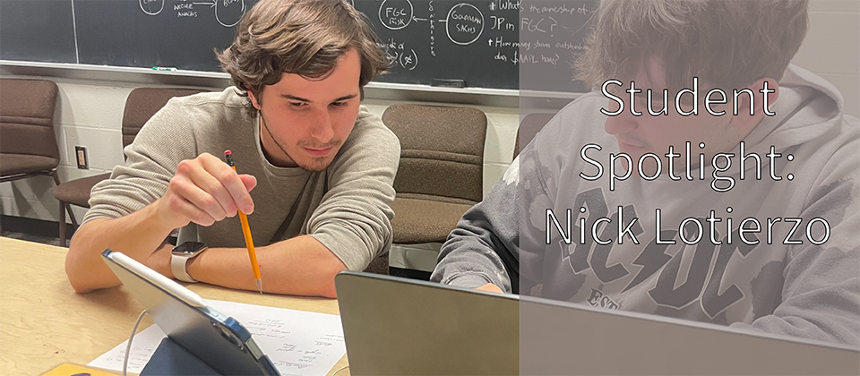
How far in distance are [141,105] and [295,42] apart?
2119 millimetres

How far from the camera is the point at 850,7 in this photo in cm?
221

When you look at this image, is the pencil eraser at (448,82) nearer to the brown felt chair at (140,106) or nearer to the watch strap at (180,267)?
the brown felt chair at (140,106)

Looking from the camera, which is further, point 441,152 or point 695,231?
point 441,152

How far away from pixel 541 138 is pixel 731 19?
42cm

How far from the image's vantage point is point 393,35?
2.84 meters

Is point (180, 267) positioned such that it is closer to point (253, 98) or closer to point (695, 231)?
point (253, 98)

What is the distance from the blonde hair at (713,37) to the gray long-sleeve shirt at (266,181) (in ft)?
2.04

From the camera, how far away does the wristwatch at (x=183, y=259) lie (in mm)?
1193

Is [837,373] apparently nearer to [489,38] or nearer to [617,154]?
[617,154]

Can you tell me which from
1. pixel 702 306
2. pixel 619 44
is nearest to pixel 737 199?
pixel 702 306

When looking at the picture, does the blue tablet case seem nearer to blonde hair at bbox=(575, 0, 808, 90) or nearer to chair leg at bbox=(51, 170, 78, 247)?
blonde hair at bbox=(575, 0, 808, 90)

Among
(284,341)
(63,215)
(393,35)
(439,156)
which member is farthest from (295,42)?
(63,215)

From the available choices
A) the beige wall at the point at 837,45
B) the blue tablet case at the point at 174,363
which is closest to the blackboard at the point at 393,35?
the beige wall at the point at 837,45

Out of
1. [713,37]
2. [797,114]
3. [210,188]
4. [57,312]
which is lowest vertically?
[57,312]
